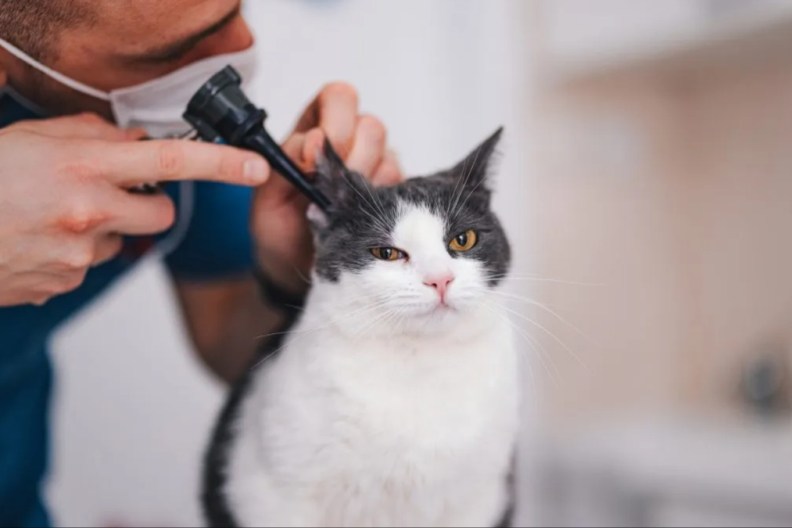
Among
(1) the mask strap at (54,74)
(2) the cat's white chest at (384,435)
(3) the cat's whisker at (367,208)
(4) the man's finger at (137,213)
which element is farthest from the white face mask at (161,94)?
(2) the cat's white chest at (384,435)

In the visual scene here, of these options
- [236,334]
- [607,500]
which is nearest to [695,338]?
[607,500]

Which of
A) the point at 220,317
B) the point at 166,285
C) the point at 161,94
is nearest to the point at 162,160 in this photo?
the point at 161,94

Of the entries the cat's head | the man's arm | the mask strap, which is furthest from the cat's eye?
the man's arm

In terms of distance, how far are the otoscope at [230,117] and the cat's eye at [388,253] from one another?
0.14m

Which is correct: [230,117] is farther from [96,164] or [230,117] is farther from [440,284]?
[440,284]

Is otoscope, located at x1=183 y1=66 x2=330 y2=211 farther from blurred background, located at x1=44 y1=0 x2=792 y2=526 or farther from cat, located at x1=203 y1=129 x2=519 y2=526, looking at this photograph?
blurred background, located at x1=44 y1=0 x2=792 y2=526

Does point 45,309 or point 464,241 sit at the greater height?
point 464,241

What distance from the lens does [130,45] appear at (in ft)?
2.77

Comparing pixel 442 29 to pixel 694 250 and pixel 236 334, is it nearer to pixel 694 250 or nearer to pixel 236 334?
pixel 694 250

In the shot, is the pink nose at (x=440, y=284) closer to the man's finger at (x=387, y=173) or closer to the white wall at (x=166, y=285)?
the man's finger at (x=387, y=173)

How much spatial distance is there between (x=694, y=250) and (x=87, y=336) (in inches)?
62.3

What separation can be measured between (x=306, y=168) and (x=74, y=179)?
0.87 feet

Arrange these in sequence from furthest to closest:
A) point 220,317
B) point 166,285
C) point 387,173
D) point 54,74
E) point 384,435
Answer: point 166,285 → point 220,317 → point 387,173 → point 54,74 → point 384,435

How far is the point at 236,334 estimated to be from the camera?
1340 millimetres
